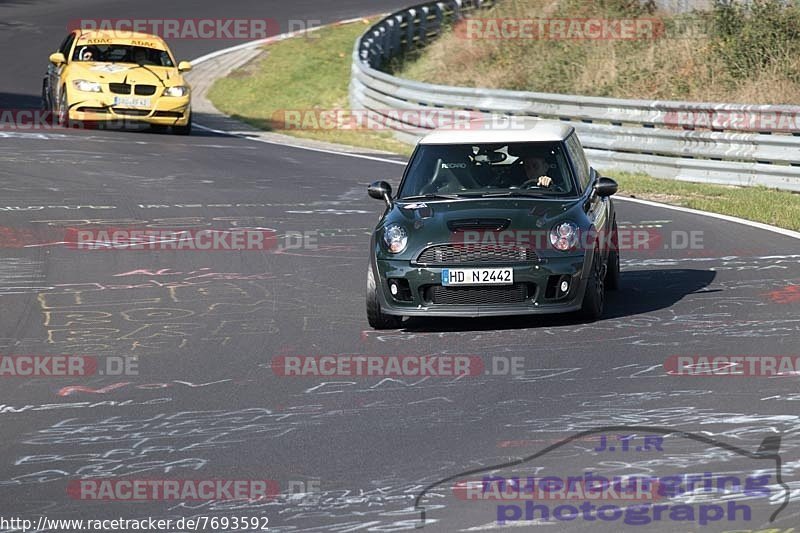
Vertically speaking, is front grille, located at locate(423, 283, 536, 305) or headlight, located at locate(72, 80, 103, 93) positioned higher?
headlight, located at locate(72, 80, 103, 93)

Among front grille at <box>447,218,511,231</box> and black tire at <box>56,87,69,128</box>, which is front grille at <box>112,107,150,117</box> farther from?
front grille at <box>447,218,511,231</box>

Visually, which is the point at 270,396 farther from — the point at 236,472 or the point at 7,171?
the point at 7,171

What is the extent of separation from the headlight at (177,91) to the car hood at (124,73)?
0.31 ft

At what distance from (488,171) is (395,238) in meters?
1.24

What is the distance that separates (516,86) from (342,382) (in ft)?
68.0

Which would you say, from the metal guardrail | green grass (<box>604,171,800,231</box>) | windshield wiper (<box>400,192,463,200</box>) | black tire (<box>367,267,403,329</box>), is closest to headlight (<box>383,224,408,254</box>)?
black tire (<box>367,267,403,329</box>)

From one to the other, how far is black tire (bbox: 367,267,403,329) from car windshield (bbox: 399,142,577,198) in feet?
3.47

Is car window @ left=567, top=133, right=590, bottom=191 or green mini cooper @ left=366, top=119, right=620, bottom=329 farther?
car window @ left=567, top=133, right=590, bottom=191

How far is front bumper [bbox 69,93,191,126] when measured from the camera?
23.3 metres

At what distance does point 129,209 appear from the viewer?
16156 millimetres

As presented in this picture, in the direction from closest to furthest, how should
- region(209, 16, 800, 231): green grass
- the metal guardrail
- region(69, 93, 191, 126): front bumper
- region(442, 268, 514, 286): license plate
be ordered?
region(442, 268, 514, 286): license plate, region(209, 16, 800, 231): green grass, the metal guardrail, region(69, 93, 191, 126): front bumper

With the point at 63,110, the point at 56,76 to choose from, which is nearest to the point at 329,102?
the point at 56,76

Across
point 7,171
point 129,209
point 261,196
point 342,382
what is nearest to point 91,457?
point 342,382

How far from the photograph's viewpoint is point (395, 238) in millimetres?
10141
